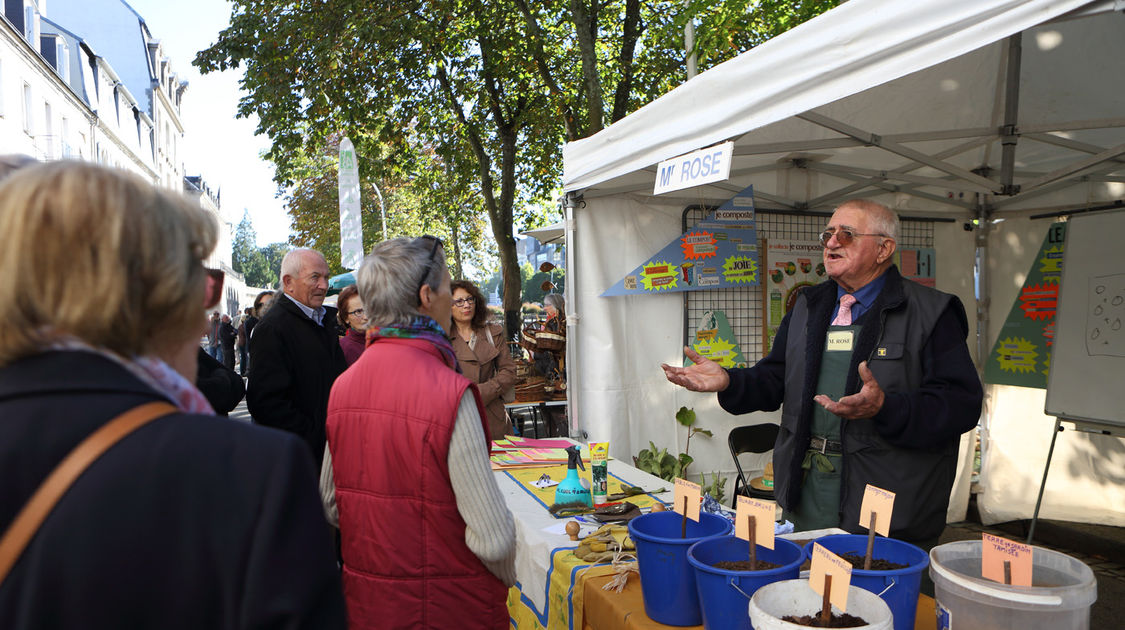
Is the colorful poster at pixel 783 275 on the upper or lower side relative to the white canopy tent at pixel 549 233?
lower

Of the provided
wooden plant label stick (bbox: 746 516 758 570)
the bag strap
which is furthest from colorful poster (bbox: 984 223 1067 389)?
the bag strap

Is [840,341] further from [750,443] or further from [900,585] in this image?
[750,443]

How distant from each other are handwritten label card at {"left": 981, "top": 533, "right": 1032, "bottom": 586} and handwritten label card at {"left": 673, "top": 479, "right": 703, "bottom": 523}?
25.2 inches

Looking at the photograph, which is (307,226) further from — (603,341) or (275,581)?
(275,581)

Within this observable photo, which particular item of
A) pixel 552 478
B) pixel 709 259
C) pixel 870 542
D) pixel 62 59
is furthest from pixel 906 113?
pixel 62 59

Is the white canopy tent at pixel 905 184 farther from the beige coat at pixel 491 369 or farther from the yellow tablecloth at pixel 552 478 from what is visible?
the yellow tablecloth at pixel 552 478

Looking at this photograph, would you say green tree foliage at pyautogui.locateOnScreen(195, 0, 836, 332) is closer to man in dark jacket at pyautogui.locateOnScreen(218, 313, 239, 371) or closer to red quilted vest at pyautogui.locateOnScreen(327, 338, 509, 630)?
man in dark jacket at pyautogui.locateOnScreen(218, 313, 239, 371)

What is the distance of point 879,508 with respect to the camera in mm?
1669

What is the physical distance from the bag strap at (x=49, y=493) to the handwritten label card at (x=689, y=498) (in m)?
1.46

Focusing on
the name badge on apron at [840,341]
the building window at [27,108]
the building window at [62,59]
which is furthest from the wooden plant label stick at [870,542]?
the building window at [62,59]

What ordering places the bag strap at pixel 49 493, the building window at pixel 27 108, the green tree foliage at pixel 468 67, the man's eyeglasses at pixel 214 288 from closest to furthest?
1. the bag strap at pixel 49 493
2. the man's eyeglasses at pixel 214 288
3. the green tree foliage at pixel 468 67
4. the building window at pixel 27 108

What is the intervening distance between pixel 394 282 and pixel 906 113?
3.21m

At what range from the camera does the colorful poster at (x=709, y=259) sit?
4.36 meters

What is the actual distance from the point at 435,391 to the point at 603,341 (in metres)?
2.60
